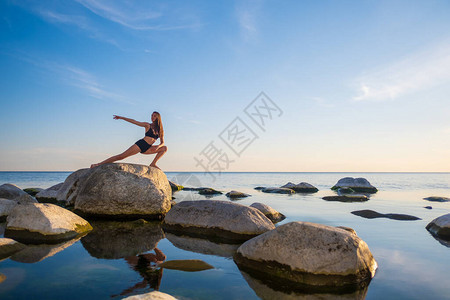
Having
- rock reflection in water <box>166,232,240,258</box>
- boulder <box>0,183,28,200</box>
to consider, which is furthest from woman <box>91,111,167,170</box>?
boulder <box>0,183,28,200</box>

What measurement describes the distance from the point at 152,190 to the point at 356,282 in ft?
21.4

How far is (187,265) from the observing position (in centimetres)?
495

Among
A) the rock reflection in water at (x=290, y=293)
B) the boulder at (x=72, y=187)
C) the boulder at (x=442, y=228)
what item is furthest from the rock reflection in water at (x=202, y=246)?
the boulder at (x=442, y=228)

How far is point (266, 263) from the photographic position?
480cm

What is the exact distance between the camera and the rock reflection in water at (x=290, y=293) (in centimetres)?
393

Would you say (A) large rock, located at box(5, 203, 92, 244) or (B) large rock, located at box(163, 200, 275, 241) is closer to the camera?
(A) large rock, located at box(5, 203, 92, 244)

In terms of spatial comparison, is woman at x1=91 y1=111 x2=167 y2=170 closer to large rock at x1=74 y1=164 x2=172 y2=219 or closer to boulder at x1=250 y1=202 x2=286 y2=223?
large rock at x1=74 y1=164 x2=172 y2=219

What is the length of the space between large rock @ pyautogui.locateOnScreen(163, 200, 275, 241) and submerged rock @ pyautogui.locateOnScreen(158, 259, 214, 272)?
6.25 feet

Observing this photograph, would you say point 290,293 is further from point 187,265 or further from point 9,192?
point 9,192

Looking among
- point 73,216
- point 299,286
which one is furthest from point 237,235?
point 73,216

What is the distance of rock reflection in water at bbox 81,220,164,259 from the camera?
5.67 meters

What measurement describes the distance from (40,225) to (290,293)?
18.2 ft

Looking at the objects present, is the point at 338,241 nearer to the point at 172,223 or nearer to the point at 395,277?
the point at 395,277

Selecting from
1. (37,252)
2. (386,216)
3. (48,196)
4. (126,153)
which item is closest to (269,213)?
(386,216)
